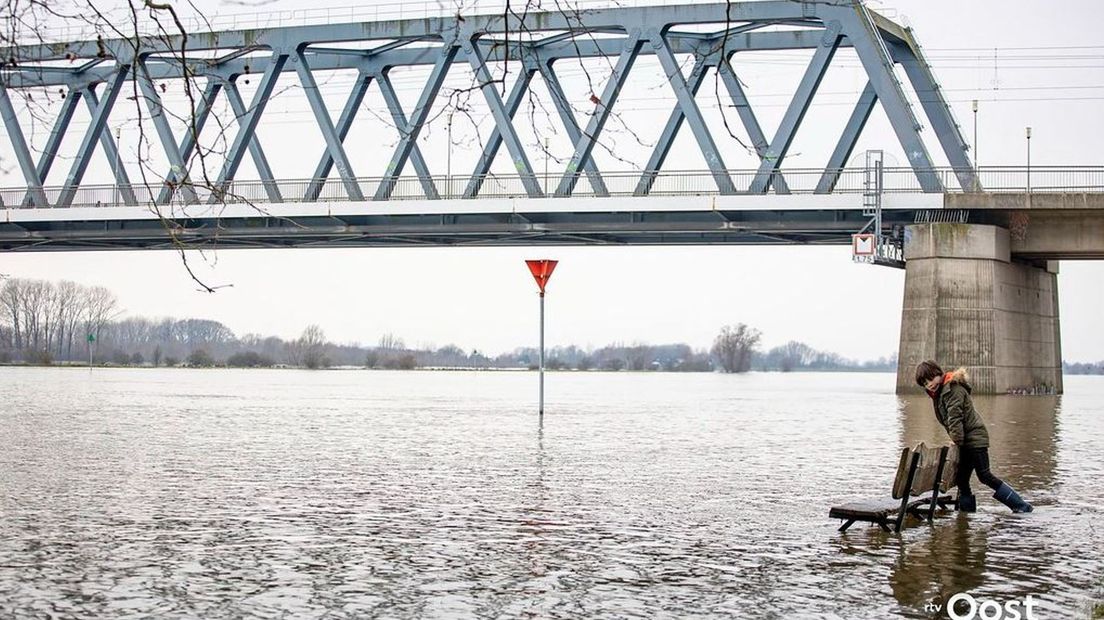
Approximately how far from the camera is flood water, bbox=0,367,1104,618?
332 inches

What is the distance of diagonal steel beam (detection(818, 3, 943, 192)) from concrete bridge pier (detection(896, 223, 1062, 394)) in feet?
8.41

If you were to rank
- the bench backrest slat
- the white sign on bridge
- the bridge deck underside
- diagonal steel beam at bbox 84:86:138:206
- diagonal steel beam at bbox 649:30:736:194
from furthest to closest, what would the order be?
diagonal steel beam at bbox 84:86:138:206
the bridge deck underside
diagonal steel beam at bbox 649:30:736:194
the white sign on bridge
the bench backrest slat

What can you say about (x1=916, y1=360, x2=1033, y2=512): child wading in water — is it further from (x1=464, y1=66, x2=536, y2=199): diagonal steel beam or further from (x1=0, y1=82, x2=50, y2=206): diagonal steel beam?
(x1=0, y1=82, x2=50, y2=206): diagonal steel beam

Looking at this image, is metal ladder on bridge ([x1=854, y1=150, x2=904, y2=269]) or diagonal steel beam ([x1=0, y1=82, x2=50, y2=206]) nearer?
metal ladder on bridge ([x1=854, y1=150, x2=904, y2=269])

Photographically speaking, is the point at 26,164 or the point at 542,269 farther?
the point at 26,164

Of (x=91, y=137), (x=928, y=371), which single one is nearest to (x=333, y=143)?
(x=91, y=137)

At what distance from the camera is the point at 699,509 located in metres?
12.8

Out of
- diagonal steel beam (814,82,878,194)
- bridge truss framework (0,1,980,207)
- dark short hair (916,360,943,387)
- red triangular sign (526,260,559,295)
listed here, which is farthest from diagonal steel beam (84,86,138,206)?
dark short hair (916,360,943,387)

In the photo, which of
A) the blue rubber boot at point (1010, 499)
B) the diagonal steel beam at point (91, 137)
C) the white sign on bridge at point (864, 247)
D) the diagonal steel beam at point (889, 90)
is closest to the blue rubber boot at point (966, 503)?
the blue rubber boot at point (1010, 499)

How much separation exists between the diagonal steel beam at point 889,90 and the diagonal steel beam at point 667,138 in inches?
233

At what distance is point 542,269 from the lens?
28.0m

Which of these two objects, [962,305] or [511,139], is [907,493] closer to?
[962,305]

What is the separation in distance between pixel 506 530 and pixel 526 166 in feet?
159

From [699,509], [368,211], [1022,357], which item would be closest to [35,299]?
[368,211]
